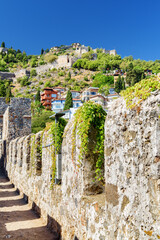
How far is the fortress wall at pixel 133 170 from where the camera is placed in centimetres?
198

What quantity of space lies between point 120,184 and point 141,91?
0.95 metres

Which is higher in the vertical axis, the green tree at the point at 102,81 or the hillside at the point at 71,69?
the hillside at the point at 71,69

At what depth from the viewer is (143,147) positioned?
7.02 feet

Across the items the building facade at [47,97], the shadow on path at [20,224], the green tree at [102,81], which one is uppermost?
the green tree at [102,81]

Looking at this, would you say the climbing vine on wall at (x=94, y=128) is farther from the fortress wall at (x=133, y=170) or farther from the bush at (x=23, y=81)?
the bush at (x=23, y=81)

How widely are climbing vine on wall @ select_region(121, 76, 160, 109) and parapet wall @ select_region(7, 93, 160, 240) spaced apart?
63mm

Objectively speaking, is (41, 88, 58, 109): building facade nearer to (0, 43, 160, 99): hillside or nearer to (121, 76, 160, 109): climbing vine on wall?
(0, 43, 160, 99): hillside

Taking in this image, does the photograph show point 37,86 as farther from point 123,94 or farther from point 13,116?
point 123,94

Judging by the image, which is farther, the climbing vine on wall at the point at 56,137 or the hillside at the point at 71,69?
the hillside at the point at 71,69

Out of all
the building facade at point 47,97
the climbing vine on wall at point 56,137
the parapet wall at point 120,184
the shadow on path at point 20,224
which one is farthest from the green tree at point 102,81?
the parapet wall at point 120,184

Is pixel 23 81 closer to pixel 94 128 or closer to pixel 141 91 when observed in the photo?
pixel 94 128

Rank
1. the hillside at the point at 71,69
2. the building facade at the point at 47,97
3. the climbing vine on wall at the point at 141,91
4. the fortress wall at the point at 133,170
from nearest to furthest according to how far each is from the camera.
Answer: the fortress wall at the point at 133,170
the climbing vine on wall at the point at 141,91
the building facade at the point at 47,97
the hillside at the point at 71,69

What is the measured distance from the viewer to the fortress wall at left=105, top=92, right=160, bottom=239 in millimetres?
1983

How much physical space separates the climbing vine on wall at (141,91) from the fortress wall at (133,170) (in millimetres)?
62
